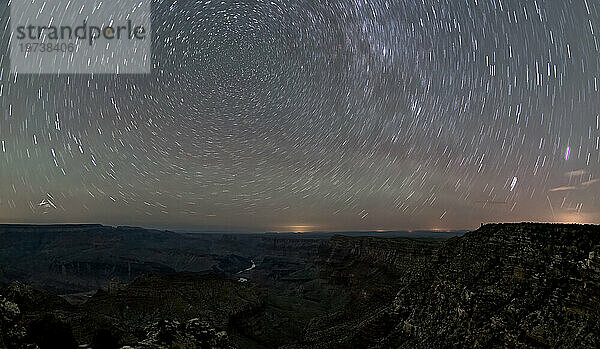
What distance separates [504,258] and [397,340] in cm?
1261

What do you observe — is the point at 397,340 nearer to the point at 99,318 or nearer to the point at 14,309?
the point at 14,309

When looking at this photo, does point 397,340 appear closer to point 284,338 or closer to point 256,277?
point 284,338

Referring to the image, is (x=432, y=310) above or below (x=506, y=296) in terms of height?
below

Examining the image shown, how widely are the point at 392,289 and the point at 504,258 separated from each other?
3516cm

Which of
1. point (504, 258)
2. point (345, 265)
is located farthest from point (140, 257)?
point (504, 258)

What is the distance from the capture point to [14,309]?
23.2 m

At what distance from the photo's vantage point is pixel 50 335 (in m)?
27.9

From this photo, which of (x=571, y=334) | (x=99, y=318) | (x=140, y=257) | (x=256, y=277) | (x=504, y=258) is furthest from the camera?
(x=140, y=257)

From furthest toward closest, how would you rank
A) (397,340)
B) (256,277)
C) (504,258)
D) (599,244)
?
(256,277) → (397,340) → (504,258) → (599,244)

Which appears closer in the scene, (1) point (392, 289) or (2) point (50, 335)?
(2) point (50, 335)

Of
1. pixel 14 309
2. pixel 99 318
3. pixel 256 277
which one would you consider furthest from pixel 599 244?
pixel 256 277

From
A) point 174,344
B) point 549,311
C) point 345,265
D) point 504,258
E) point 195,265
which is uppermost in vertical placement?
point 504,258

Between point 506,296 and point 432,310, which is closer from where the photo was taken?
point 506,296

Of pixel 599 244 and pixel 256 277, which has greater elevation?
pixel 599 244
